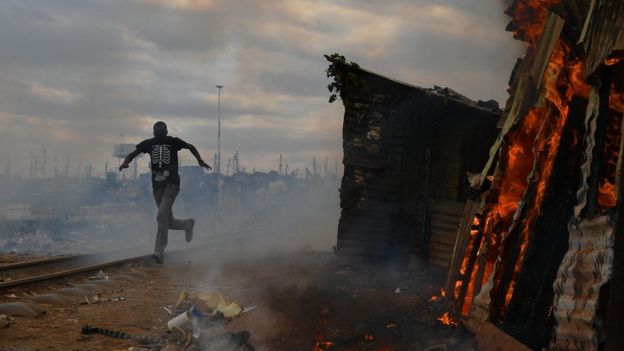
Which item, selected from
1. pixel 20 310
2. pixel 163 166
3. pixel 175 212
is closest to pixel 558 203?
pixel 20 310

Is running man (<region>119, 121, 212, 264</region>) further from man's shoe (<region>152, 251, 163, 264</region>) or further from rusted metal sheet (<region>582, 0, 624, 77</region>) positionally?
rusted metal sheet (<region>582, 0, 624, 77</region>)

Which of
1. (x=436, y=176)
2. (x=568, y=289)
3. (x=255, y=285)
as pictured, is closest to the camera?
(x=568, y=289)

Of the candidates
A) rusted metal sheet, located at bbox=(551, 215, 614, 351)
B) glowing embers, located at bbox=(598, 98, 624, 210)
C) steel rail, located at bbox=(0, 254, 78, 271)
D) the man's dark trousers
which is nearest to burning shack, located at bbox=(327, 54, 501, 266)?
the man's dark trousers

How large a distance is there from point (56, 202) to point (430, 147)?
26165 mm

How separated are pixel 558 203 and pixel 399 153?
5.37 m

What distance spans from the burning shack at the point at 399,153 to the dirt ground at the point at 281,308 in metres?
0.77

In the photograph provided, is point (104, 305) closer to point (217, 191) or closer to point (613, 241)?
point (613, 241)

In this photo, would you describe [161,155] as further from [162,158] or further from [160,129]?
[160,129]

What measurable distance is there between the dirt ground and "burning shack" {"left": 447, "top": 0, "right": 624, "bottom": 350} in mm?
647

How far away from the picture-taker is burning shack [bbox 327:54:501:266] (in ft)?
33.2

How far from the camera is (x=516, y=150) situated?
6105 millimetres

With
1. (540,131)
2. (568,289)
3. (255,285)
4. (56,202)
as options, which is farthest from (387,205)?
(56,202)

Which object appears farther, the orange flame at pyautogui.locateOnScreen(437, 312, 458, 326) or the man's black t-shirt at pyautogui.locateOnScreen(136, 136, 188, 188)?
the man's black t-shirt at pyautogui.locateOnScreen(136, 136, 188, 188)

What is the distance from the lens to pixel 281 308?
670 centimetres
